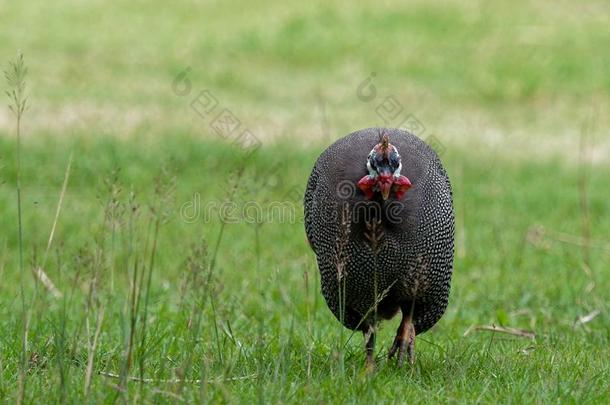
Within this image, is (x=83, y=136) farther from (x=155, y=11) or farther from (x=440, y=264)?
(x=155, y=11)

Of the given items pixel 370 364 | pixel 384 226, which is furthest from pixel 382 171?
pixel 370 364

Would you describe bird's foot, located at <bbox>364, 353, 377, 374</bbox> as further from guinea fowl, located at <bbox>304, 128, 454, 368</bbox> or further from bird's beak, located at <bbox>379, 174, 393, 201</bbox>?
bird's beak, located at <bbox>379, 174, 393, 201</bbox>

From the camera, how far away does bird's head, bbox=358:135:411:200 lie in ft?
11.7

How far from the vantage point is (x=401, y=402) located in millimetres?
3303

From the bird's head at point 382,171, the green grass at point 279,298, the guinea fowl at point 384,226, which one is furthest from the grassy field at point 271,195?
the bird's head at point 382,171

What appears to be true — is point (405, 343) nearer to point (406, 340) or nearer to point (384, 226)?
point (406, 340)

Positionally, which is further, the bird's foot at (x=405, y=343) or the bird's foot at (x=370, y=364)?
the bird's foot at (x=405, y=343)

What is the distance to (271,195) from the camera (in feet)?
28.6

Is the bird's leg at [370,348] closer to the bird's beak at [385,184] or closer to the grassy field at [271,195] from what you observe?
the grassy field at [271,195]

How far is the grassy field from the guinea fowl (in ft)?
0.71

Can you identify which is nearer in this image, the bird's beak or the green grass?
the green grass

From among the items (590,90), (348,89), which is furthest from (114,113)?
(590,90)

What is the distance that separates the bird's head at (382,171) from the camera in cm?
357

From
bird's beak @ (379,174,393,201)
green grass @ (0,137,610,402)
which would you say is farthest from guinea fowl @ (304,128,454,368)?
green grass @ (0,137,610,402)
